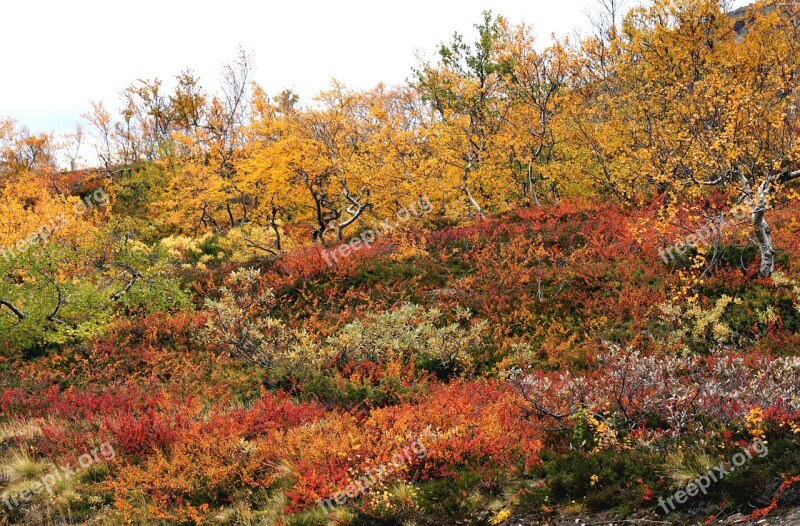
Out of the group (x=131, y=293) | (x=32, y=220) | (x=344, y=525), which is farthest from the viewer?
(x=32, y=220)

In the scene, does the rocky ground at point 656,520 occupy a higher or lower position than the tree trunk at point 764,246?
lower

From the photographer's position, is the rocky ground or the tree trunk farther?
the tree trunk

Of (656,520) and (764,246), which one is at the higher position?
(764,246)

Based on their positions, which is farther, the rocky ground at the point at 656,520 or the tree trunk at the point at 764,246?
the tree trunk at the point at 764,246

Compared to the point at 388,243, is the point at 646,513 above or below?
below

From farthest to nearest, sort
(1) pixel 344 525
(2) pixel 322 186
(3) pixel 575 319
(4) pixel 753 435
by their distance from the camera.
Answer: (2) pixel 322 186 < (3) pixel 575 319 < (1) pixel 344 525 < (4) pixel 753 435

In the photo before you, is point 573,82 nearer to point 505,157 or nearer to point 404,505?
point 505,157

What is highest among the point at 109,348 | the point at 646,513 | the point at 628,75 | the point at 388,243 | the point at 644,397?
the point at 628,75

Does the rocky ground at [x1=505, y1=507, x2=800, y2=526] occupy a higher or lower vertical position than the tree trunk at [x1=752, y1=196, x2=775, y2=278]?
lower

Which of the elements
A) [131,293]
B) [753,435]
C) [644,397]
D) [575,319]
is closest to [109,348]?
[131,293]

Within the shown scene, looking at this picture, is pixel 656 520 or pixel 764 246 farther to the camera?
pixel 764 246

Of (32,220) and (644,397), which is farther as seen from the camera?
(32,220)

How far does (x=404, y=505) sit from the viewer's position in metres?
6.04

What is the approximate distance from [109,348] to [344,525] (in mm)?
10469
